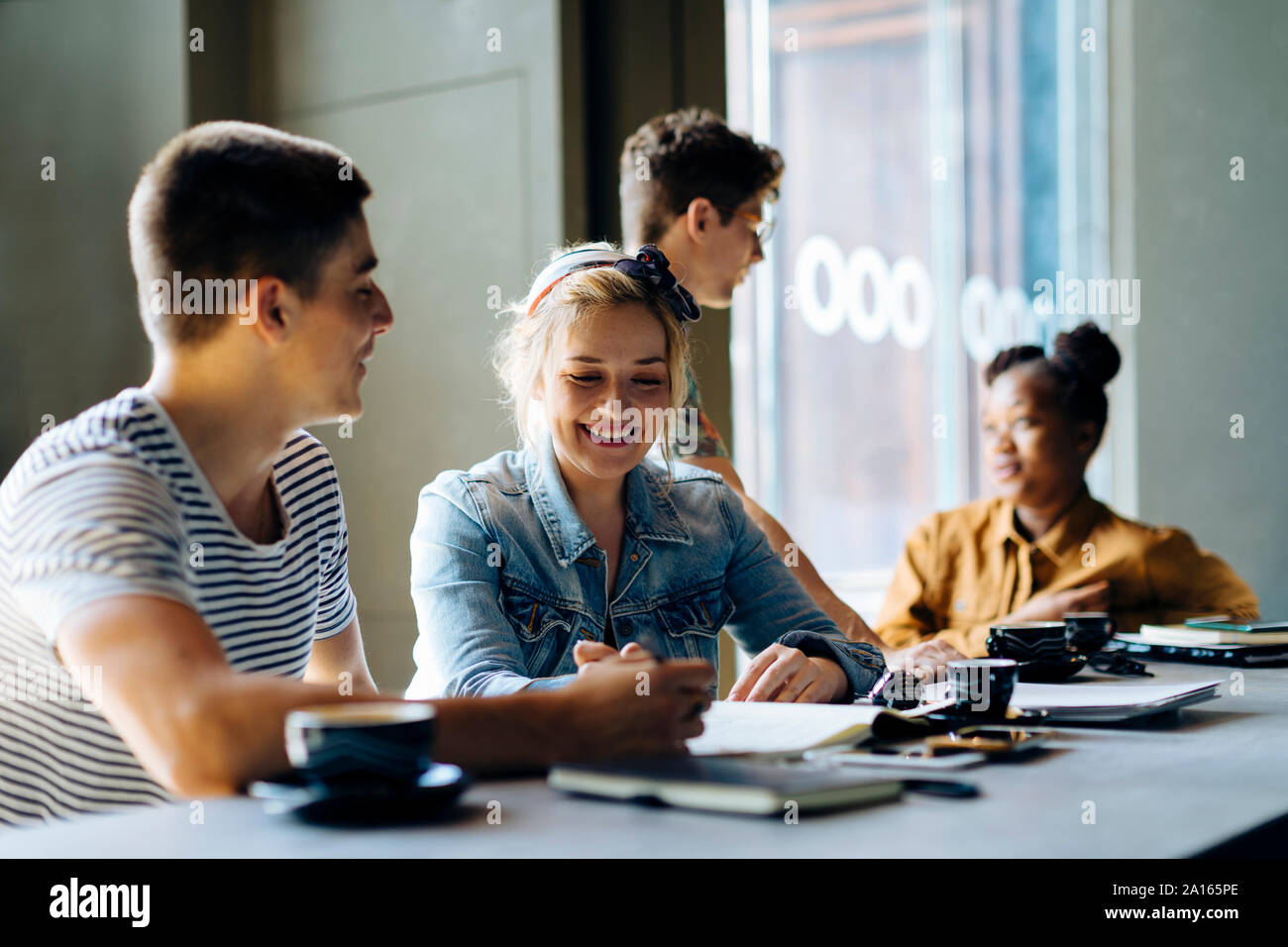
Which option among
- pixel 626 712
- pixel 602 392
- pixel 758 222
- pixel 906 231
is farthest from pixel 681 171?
pixel 906 231

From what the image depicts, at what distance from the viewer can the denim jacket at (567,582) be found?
169 cm

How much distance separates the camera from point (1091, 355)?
129 inches

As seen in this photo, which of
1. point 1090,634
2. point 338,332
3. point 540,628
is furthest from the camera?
point 1090,634

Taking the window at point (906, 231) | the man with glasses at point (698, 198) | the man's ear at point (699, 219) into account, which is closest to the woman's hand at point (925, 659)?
the man with glasses at point (698, 198)

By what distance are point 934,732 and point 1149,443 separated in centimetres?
320

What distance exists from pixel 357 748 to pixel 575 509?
96 centimetres

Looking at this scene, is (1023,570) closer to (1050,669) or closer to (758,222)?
(758,222)

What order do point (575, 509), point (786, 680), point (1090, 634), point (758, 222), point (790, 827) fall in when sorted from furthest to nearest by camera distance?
1. point (758, 222)
2. point (1090, 634)
3. point (575, 509)
4. point (786, 680)
5. point (790, 827)

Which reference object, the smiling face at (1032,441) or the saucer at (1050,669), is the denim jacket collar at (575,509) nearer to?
the saucer at (1050,669)

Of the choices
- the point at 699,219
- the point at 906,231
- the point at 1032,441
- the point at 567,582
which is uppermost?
the point at 906,231

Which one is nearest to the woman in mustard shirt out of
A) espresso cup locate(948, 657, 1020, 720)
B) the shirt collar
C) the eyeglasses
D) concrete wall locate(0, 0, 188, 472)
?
the shirt collar

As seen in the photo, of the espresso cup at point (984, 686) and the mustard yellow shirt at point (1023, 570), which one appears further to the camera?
the mustard yellow shirt at point (1023, 570)

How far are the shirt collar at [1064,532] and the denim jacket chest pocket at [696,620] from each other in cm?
128

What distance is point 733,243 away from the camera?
287 centimetres
